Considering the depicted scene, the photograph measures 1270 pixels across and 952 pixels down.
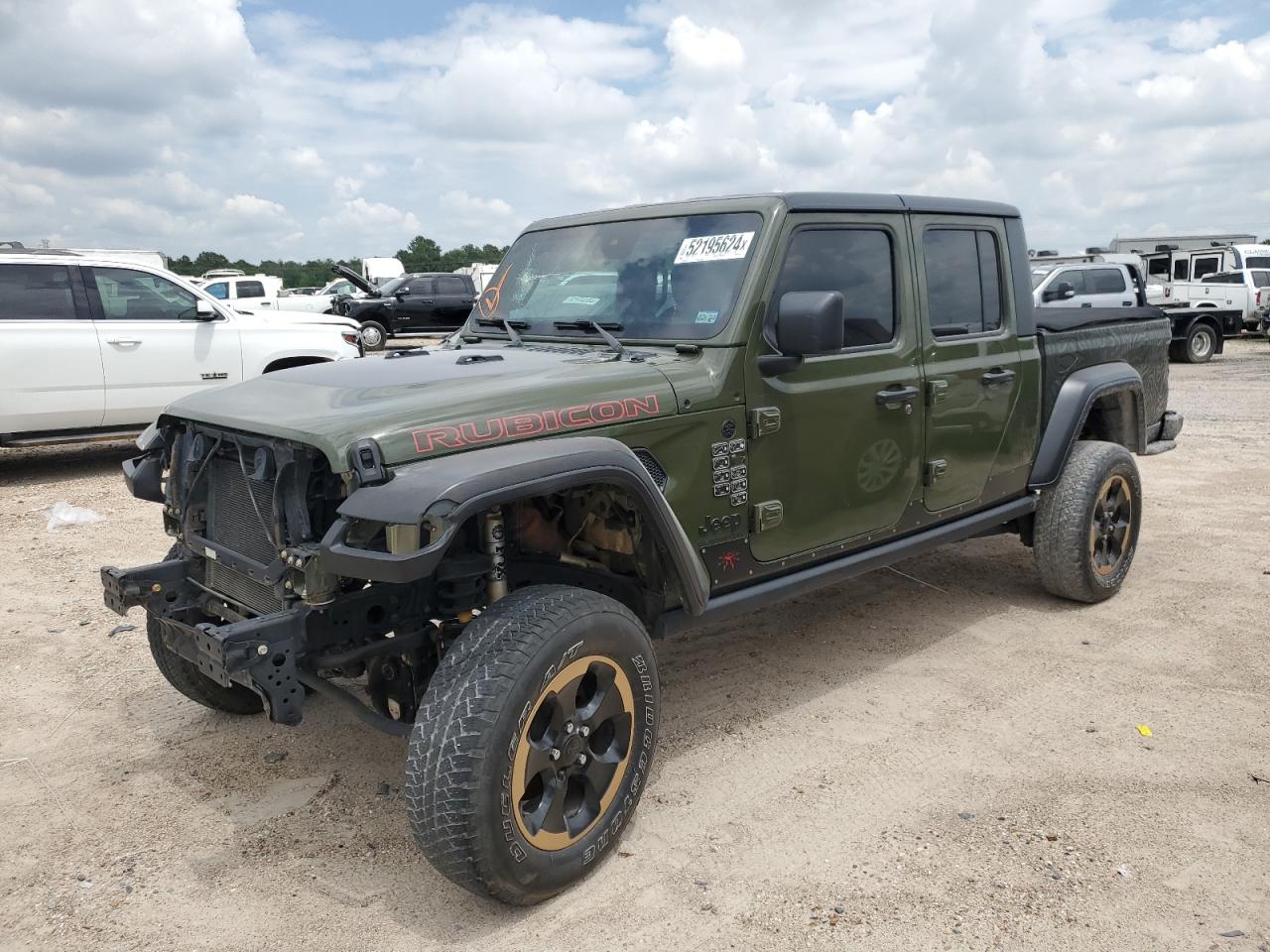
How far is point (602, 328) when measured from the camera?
3.74 metres

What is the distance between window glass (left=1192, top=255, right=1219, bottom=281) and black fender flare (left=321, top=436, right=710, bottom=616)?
2314 cm

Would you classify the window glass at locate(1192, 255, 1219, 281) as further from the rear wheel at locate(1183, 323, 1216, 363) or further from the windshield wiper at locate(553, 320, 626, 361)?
the windshield wiper at locate(553, 320, 626, 361)

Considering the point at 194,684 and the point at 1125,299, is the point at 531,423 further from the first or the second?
the point at 1125,299

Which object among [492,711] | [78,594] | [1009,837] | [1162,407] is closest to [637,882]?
[492,711]

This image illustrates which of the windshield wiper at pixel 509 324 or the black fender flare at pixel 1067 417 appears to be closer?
the windshield wiper at pixel 509 324

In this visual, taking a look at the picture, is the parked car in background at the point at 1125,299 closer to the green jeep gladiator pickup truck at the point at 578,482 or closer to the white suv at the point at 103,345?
the white suv at the point at 103,345

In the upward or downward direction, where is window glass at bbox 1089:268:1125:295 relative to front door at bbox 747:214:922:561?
upward

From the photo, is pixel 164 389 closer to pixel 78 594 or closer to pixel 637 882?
pixel 78 594

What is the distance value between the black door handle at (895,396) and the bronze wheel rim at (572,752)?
1.65 meters

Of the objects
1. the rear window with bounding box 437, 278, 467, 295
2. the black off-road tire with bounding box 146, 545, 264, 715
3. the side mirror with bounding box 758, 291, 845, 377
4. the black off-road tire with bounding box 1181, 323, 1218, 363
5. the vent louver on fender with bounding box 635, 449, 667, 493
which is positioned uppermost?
the rear window with bounding box 437, 278, 467, 295

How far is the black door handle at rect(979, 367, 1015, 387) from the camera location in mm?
4469

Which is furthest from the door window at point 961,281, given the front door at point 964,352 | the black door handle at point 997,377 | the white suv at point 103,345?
the white suv at point 103,345

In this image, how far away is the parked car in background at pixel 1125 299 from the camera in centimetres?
1611

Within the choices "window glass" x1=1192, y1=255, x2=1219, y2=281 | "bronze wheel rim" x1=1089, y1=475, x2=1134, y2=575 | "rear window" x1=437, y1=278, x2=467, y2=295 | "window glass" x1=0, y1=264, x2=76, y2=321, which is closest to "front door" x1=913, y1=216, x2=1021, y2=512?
"bronze wheel rim" x1=1089, y1=475, x2=1134, y2=575
